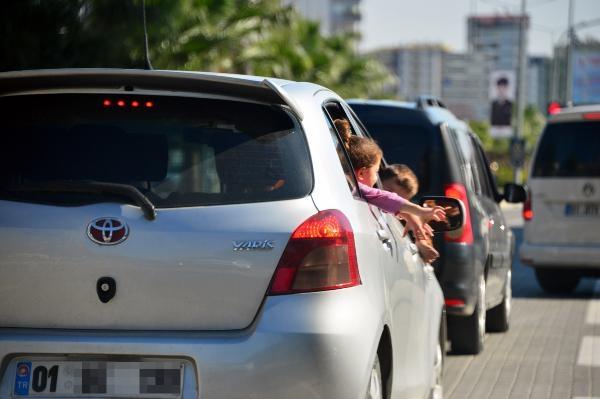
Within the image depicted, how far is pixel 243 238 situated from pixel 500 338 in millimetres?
7041

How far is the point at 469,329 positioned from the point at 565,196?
202 inches

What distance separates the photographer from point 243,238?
4273 millimetres

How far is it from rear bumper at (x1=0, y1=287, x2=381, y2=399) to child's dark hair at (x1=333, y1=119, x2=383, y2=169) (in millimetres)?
1423

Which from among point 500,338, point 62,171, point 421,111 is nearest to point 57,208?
point 62,171

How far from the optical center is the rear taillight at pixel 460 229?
912 cm

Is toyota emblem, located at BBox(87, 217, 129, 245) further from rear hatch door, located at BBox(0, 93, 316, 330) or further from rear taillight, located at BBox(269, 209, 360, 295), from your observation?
rear taillight, located at BBox(269, 209, 360, 295)

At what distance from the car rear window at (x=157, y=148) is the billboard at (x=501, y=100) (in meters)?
52.5

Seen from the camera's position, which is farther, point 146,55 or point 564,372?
point 564,372

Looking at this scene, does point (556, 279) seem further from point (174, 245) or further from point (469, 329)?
point (174, 245)

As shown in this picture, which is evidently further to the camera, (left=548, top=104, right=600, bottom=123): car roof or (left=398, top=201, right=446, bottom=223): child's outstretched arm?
(left=548, top=104, right=600, bottom=123): car roof

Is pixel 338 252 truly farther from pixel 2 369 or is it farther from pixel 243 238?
pixel 2 369

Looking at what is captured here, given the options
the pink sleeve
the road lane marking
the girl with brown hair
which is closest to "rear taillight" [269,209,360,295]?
the pink sleeve

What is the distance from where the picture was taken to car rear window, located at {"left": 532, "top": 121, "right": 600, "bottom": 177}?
14.4 metres

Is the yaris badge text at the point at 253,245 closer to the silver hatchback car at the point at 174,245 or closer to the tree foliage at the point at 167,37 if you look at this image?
the silver hatchback car at the point at 174,245
